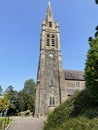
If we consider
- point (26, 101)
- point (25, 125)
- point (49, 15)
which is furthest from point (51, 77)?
point (26, 101)

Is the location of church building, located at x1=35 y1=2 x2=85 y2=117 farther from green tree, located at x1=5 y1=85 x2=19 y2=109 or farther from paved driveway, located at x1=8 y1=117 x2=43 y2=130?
green tree, located at x1=5 y1=85 x2=19 y2=109

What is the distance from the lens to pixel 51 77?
151 ft

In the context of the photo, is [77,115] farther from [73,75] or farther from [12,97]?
[12,97]

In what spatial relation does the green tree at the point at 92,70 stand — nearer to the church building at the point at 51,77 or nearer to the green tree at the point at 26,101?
the church building at the point at 51,77

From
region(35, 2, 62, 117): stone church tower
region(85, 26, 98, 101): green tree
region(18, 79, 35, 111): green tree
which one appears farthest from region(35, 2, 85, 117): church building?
region(85, 26, 98, 101): green tree

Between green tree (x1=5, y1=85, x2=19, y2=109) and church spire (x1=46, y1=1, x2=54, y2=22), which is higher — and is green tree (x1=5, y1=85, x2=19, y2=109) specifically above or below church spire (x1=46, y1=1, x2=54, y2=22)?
below

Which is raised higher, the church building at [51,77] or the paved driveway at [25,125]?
Result: the church building at [51,77]

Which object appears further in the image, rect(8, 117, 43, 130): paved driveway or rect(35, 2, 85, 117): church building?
rect(35, 2, 85, 117): church building

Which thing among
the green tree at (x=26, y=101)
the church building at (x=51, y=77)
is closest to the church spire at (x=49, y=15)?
the church building at (x=51, y=77)

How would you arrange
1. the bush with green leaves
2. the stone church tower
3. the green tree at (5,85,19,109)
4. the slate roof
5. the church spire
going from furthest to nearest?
the green tree at (5,85,19,109) < the church spire < the slate roof < the stone church tower < the bush with green leaves

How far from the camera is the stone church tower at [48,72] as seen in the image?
142ft

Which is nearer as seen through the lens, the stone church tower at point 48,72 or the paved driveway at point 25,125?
the paved driveway at point 25,125

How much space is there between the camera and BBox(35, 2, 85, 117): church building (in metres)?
43.6

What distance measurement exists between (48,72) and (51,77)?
4.73 feet
